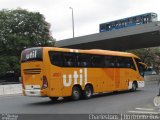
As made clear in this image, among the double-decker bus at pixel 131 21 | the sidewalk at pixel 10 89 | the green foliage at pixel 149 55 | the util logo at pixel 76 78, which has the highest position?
the double-decker bus at pixel 131 21

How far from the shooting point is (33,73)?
21.0 meters

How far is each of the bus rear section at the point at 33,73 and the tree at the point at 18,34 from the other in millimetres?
38359

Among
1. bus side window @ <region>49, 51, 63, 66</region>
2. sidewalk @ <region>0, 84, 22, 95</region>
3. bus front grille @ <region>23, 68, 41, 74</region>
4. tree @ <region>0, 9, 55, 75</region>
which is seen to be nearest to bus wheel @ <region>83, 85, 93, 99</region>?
bus side window @ <region>49, 51, 63, 66</region>

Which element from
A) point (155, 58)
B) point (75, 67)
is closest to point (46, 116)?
point (75, 67)

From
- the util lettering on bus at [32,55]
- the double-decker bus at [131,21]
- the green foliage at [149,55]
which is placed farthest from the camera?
the green foliage at [149,55]

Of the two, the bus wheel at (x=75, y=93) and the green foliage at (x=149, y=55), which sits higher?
the green foliage at (x=149, y=55)

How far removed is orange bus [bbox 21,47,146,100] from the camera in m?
20.5

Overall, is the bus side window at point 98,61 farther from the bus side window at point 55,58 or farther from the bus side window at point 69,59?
the bus side window at point 55,58

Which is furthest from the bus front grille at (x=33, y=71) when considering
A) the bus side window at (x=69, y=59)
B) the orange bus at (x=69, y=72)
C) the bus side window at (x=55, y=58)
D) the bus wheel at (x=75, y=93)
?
the bus wheel at (x=75, y=93)

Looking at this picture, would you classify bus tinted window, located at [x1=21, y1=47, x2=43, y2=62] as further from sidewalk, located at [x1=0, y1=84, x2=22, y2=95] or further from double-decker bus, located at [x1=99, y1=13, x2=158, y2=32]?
double-decker bus, located at [x1=99, y1=13, x2=158, y2=32]

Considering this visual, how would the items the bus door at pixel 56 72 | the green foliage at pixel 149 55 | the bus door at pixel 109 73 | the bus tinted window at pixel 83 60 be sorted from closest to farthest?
1. the bus door at pixel 56 72
2. the bus tinted window at pixel 83 60
3. the bus door at pixel 109 73
4. the green foliage at pixel 149 55

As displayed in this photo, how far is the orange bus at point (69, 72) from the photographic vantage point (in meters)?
20.5

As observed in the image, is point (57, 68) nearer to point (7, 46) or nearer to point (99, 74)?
point (99, 74)

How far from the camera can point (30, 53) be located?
2111 centimetres
